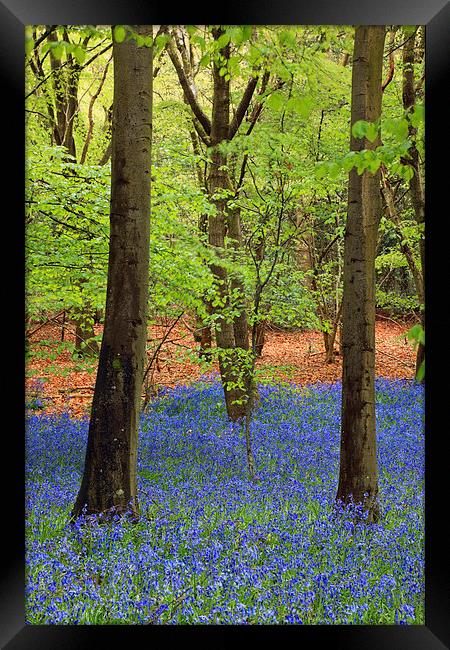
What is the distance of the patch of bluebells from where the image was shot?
3197mm

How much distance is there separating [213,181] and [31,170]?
3.80 metres

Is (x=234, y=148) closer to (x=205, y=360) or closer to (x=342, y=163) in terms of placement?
(x=205, y=360)

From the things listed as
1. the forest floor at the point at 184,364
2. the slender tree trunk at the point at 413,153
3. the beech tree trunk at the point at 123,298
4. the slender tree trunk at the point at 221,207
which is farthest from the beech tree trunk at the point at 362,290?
the slender tree trunk at the point at 221,207

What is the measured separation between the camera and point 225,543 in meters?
3.81

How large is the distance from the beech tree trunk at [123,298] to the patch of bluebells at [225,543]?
1.14ft

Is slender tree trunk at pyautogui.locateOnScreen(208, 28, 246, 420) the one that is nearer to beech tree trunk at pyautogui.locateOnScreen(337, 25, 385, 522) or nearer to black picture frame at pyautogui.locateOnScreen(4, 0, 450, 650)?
beech tree trunk at pyautogui.locateOnScreen(337, 25, 385, 522)

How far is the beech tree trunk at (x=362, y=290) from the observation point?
4273 mm

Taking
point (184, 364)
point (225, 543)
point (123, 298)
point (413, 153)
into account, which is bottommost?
point (225, 543)

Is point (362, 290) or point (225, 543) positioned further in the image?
point (362, 290)
